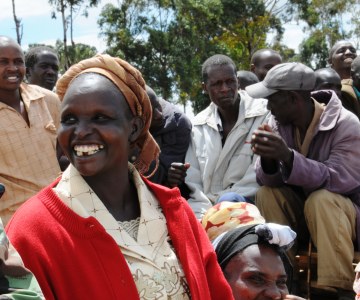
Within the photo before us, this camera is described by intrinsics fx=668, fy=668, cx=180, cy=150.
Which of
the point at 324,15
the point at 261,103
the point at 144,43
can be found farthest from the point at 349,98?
the point at 324,15

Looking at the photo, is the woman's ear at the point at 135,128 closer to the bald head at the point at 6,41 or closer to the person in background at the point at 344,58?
the bald head at the point at 6,41

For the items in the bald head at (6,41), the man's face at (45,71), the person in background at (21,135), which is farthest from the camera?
the man's face at (45,71)

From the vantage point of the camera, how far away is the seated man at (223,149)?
4.79 metres

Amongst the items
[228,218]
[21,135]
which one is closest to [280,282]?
[228,218]

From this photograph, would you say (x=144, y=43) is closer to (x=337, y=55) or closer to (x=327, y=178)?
(x=337, y=55)

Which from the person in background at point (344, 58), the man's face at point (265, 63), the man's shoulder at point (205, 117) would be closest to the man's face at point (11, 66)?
the man's shoulder at point (205, 117)

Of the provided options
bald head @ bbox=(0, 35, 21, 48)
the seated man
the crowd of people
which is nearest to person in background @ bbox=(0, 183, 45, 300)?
the crowd of people

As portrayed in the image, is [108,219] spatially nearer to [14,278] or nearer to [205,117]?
[14,278]

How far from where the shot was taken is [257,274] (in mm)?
2656

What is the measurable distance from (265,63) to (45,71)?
8.91 ft

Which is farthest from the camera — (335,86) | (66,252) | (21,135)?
(335,86)

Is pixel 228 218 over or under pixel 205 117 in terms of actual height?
over

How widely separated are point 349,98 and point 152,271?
4344 millimetres

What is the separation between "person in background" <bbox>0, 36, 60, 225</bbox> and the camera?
4.31 meters
